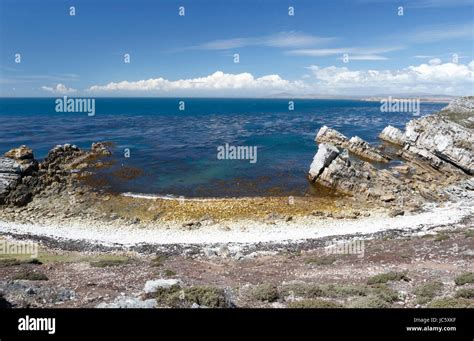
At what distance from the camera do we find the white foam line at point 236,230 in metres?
30.6

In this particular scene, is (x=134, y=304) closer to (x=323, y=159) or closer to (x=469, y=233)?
(x=469, y=233)

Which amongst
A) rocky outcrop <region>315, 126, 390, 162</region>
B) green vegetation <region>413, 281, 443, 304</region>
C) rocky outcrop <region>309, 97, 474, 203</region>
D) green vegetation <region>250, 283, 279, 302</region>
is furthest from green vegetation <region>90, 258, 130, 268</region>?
rocky outcrop <region>315, 126, 390, 162</region>

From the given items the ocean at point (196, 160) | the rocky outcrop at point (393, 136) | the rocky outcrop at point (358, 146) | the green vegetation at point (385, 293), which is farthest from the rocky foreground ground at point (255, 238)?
the rocky outcrop at point (393, 136)

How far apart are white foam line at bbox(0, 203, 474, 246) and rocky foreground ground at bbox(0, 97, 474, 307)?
173 mm

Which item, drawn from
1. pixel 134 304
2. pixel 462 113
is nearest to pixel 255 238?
pixel 134 304

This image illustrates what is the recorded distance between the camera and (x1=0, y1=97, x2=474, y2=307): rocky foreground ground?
16.5 metres

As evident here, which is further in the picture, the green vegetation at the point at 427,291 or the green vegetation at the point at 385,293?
the green vegetation at the point at 385,293

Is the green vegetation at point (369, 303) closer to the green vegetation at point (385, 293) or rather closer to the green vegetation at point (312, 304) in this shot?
the green vegetation at point (385, 293)

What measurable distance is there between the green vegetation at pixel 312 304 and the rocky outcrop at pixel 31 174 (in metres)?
35.6

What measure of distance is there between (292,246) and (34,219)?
2539 cm

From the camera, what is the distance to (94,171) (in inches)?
2132

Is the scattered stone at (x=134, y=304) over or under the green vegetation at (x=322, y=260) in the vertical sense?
over
